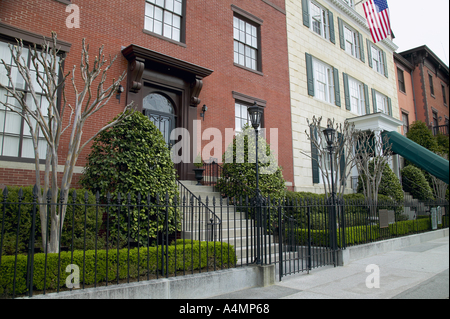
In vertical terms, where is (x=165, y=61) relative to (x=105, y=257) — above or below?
above

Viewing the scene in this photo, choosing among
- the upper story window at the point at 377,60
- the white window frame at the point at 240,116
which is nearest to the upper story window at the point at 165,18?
the white window frame at the point at 240,116

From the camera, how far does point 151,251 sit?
17.8ft

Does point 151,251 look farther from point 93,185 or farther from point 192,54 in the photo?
point 192,54

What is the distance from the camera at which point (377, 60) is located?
886 inches

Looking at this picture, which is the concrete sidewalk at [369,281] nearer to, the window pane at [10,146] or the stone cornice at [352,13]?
the window pane at [10,146]

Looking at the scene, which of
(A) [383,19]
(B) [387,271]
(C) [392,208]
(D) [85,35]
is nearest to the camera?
(B) [387,271]

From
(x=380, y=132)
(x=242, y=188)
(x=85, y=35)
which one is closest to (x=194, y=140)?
(x=242, y=188)

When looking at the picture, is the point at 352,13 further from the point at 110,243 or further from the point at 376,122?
the point at 110,243

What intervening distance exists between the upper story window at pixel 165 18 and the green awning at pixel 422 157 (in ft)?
34.2

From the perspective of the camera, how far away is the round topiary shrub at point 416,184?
18.4 meters

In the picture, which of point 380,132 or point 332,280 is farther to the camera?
point 380,132

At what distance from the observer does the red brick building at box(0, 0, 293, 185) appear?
26.3ft

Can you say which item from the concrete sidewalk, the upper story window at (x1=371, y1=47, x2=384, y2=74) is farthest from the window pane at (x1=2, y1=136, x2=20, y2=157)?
the upper story window at (x1=371, y1=47, x2=384, y2=74)

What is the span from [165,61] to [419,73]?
24598 millimetres
